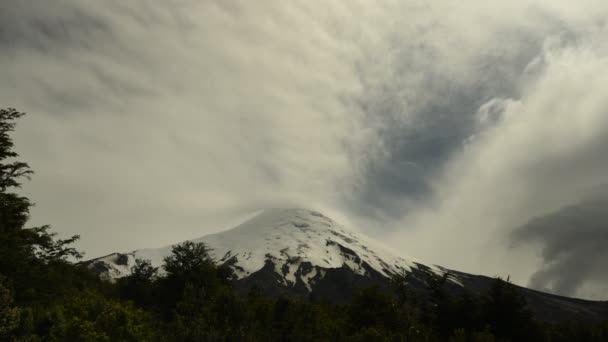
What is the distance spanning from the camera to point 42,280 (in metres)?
30.8

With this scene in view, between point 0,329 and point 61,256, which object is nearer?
point 0,329

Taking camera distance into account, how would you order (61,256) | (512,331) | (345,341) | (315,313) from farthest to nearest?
(512,331)
(61,256)
(315,313)
(345,341)

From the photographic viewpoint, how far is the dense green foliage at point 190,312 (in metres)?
25.0

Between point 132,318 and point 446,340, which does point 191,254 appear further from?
point 446,340

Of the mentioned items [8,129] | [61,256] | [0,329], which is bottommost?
[0,329]

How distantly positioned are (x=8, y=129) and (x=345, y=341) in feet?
90.4

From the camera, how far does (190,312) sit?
108 ft

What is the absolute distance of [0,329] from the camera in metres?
18.0

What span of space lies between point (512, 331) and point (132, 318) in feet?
124

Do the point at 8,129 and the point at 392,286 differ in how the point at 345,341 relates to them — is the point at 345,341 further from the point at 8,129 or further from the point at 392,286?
the point at 392,286

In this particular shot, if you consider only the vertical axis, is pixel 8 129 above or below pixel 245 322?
above

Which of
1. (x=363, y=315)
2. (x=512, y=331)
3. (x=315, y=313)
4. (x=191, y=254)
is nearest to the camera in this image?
(x=315, y=313)

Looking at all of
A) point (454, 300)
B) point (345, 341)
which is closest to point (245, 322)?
point (345, 341)

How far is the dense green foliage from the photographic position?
82.1ft
